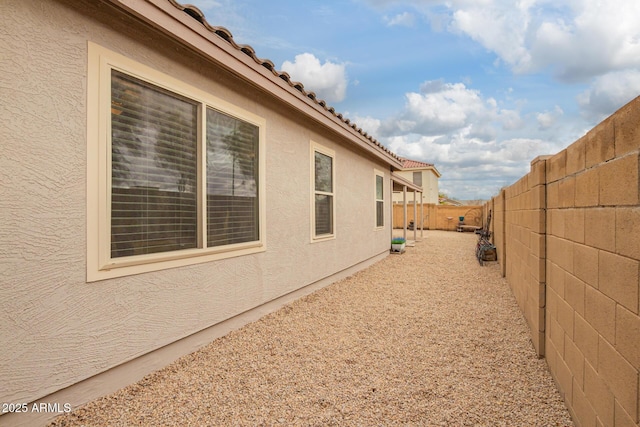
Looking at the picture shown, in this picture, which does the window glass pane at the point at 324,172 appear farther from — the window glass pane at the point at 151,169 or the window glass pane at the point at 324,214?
the window glass pane at the point at 151,169

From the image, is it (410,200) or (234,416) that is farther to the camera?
(410,200)

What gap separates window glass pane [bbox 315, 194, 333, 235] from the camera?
6590mm

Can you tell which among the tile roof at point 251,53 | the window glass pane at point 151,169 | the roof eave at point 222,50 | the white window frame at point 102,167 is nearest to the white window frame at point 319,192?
the roof eave at point 222,50

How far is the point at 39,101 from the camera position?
2338 mm

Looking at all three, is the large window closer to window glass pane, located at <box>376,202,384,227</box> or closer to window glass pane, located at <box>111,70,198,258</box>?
window glass pane, located at <box>111,70,198,258</box>

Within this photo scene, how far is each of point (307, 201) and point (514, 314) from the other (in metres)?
3.60

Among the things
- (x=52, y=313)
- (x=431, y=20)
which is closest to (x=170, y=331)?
(x=52, y=313)

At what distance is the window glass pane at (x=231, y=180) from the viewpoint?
3883 mm

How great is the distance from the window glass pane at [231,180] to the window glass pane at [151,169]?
0.85 ft

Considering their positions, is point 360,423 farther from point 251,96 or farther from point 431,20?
point 431,20

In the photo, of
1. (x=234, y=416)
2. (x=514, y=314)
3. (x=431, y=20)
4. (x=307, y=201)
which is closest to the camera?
(x=234, y=416)

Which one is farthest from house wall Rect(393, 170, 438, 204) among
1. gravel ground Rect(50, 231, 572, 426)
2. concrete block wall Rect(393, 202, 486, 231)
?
gravel ground Rect(50, 231, 572, 426)

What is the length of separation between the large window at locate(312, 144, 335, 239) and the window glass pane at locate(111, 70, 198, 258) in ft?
9.71

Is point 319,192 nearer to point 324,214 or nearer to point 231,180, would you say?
point 324,214
